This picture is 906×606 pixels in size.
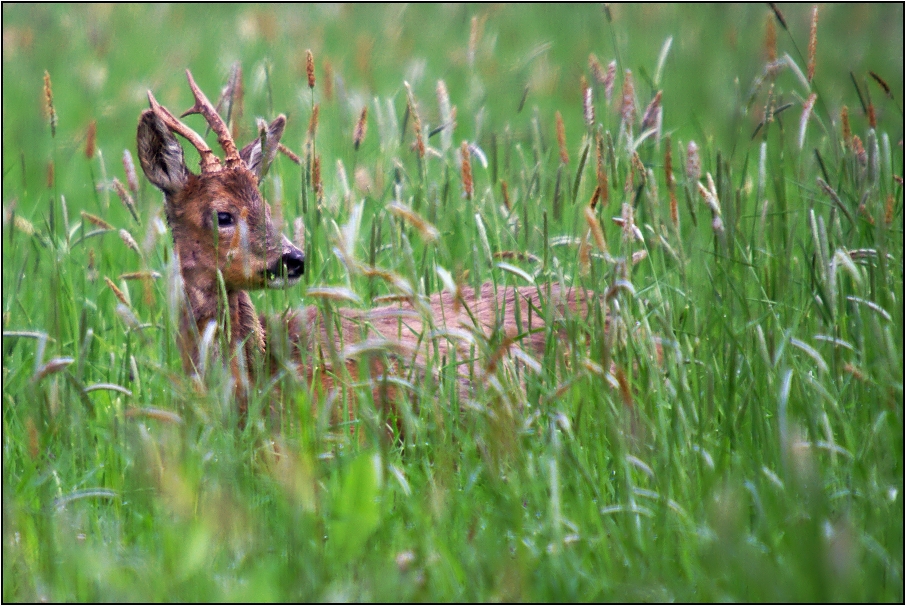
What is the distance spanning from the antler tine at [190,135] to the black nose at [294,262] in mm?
586

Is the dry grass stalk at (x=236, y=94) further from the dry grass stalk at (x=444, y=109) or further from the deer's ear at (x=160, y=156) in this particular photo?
the dry grass stalk at (x=444, y=109)

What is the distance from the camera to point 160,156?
12.6ft

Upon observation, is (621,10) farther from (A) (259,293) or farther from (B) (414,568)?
(B) (414,568)

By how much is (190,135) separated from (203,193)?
257 millimetres

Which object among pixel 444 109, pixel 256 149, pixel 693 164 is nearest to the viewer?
pixel 693 164

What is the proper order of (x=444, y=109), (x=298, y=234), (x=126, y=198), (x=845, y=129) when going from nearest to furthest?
1. (x=845, y=129)
2. (x=126, y=198)
3. (x=444, y=109)
4. (x=298, y=234)

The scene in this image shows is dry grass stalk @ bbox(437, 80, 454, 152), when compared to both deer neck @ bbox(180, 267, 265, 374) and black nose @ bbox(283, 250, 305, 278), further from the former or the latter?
deer neck @ bbox(180, 267, 265, 374)

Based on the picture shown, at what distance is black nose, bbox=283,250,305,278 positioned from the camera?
338 cm

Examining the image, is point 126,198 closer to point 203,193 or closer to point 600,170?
point 203,193

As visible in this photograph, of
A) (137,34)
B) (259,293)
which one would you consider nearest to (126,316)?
(259,293)

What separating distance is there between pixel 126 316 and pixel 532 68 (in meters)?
6.78

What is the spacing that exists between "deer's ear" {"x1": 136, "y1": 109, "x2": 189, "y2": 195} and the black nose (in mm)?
721

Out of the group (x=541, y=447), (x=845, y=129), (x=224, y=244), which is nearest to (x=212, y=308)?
(x=224, y=244)

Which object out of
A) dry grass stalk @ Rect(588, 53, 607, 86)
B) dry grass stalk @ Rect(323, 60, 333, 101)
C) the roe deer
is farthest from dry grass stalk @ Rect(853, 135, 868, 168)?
dry grass stalk @ Rect(323, 60, 333, 101)
